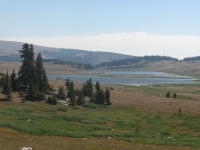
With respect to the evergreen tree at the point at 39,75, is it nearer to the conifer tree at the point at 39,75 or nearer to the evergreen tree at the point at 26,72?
the conifer tree at the point at 39,75

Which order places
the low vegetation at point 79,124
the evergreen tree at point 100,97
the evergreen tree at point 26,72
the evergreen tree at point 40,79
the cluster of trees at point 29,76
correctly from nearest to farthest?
1. the low vegetation at point 79,124
2. the evergreen tree at point 100,97
3. the evergreen tree at point 40,79
4. the cluster of trees at point 29,76
5. the evergreen tree at point 26,72

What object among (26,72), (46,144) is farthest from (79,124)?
(26,72)

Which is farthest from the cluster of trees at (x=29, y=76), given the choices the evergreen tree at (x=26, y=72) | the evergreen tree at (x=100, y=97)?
the evergreen tree at (x=100, y=97)

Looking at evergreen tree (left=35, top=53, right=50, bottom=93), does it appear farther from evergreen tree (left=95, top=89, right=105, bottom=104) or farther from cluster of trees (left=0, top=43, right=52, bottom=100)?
evergreen tree (left=95, top=89, right=105, bottom=104)

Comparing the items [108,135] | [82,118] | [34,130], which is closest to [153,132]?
[108,135]

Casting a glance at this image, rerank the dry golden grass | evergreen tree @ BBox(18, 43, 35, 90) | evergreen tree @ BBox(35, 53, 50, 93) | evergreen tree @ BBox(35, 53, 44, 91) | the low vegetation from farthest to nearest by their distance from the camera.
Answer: evergreen tree @ BBox(18, 43, 35, 90) < evergreen tree @ BBox(35, 53, 44, 91) < evergreen tree @ BBox(35, 53, 50, 93) < the low vegetation < the dry golden grass

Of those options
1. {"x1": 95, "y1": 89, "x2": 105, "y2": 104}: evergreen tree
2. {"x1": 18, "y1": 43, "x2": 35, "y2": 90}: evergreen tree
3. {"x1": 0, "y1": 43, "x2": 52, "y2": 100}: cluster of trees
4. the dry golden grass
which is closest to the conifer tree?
{"x1": 0, "y1": 43, "x2": 52, "y2": 100}: cluster of trees

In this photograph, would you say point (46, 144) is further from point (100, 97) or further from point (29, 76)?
point (29, 76)

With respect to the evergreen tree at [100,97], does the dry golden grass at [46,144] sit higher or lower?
higher

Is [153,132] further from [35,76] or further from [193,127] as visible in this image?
[35,76]

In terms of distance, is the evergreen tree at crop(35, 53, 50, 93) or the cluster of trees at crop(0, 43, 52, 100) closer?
the evergreen tree at crop(35, 53, 50, 93)

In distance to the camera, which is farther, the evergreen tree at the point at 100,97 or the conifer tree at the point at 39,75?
the conifer tree at the point at 39,75

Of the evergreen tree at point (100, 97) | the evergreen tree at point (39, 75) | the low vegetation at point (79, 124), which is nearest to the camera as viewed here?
the low vegetation at point (79, 124)

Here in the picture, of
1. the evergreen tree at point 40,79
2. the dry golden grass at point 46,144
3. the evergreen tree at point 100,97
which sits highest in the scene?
the evergreen tree at point 40,79
